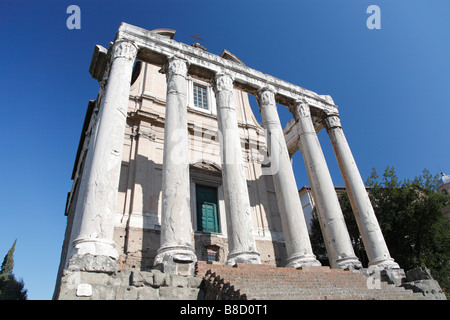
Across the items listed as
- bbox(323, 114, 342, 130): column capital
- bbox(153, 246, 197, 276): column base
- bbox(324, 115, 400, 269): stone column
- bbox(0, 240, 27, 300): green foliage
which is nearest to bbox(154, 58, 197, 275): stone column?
bbox(153, 246, 197, 276): column base

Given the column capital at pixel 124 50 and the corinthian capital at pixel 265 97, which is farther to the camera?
the corinthian capital at pixel 265 97

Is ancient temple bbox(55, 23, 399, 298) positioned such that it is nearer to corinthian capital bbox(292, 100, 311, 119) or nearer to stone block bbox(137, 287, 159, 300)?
corinthian capital bbox(292, 100, 311, 119)

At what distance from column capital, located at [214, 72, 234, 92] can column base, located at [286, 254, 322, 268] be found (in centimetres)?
745

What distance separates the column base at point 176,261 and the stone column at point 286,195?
3871 millimetres

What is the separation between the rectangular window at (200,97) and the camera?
1906 cm

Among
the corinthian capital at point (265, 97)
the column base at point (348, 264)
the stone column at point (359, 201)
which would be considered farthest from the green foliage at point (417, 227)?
the corinthian capital at point (265, 97)

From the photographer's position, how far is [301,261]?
10.0m

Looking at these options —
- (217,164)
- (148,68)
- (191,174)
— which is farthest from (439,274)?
(148,68)

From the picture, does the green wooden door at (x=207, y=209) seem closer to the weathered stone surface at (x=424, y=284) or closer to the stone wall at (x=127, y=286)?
the stone wall at (x=127, y=286)

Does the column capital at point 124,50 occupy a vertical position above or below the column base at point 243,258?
above

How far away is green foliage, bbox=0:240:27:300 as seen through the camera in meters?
29.1
